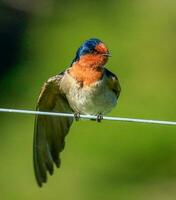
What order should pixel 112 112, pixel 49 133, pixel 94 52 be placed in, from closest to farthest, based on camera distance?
1. pixel 94 52
2. pixel 49 133
3. pixel 112 112

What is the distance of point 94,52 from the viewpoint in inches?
249

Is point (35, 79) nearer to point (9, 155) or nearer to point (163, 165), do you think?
point (9, 155)

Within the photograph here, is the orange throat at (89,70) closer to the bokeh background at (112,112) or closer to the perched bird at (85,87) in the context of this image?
the perched bird at (85,87)

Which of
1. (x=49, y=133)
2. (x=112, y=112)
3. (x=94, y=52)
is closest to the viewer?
(x=94, y=52)

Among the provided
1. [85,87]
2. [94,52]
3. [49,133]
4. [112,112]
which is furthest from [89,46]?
[112,112]

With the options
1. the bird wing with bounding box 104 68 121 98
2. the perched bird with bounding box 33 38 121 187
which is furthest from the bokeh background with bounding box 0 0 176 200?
the bird wing with bounding box 104 68 121 98

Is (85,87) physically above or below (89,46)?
below

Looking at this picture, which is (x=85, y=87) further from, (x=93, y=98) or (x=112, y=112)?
(x=112, y=112)

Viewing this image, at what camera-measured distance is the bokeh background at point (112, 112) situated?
33.1ft

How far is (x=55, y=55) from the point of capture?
38.5 ft

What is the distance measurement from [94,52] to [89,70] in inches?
3.6

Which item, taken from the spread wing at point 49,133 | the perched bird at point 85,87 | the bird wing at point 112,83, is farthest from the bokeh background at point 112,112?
the bird wing at point 112,83

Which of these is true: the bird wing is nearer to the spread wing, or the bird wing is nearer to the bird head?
the bird head

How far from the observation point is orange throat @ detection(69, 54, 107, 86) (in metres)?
6.35
